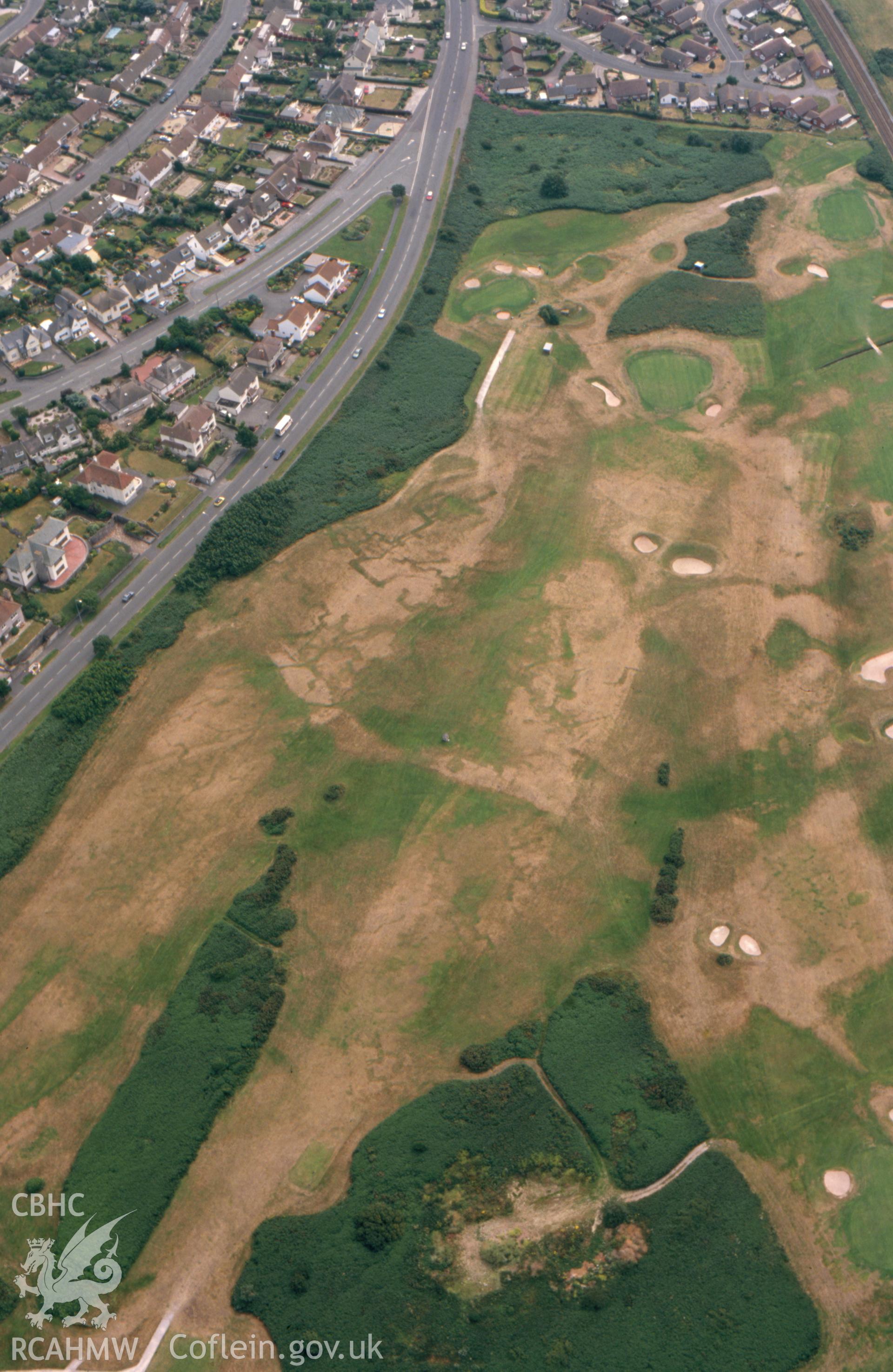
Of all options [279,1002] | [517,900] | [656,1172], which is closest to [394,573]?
[517,900]

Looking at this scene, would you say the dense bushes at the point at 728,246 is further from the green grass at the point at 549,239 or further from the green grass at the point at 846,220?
the green grass at the point at 549,239

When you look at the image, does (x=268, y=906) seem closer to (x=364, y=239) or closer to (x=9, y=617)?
(x=9, y=617)

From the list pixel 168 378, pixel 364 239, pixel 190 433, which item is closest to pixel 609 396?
pixel 364 239

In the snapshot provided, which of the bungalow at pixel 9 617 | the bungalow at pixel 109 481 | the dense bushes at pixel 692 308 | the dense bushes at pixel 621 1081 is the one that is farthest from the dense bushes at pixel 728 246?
the dense bushes at pixel 621 1081

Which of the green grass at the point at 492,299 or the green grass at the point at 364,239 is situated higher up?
the green grass at the point at 364,239

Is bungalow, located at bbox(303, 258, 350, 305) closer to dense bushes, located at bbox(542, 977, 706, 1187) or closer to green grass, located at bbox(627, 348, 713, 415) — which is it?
green grass, located at bbox(627, 348, 713, 415)

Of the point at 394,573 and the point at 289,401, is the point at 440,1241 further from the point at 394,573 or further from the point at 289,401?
the point at 289,401
